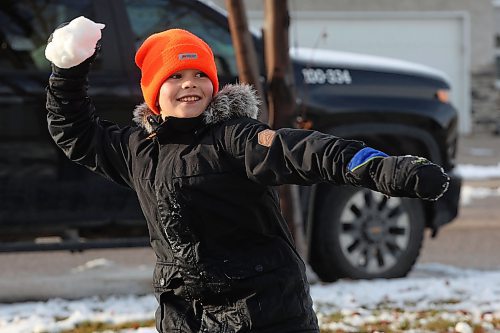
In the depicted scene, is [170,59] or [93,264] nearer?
[170,59]

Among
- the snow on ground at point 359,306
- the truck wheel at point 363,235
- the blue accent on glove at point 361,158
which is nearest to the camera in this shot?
the blue accent on glove at point 361,158

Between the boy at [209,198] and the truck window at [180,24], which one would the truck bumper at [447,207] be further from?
the boy at [209,198]

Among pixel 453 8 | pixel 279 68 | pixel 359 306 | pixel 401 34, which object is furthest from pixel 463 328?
Answer: pixel 453 8

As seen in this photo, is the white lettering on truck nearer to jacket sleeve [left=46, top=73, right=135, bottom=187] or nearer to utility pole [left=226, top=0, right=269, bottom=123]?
utility pole [left=226, top=0, right=269, bottom=123]

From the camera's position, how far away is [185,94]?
9.79 feet

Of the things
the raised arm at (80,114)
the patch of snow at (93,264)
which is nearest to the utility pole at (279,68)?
the patch of snow at (93,264)

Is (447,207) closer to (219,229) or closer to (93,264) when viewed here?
(93,264)

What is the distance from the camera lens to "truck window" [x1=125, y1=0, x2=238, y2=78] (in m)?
6.39

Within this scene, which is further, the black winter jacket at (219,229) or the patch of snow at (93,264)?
the patch of snow at (93,264)

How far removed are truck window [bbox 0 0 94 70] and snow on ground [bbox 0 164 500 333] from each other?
4.75 ft

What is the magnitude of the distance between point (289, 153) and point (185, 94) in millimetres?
476

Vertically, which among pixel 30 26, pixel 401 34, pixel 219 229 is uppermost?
pixel 401 34

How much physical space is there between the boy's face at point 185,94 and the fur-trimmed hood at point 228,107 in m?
0.03

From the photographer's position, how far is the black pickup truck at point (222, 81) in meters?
6.06
